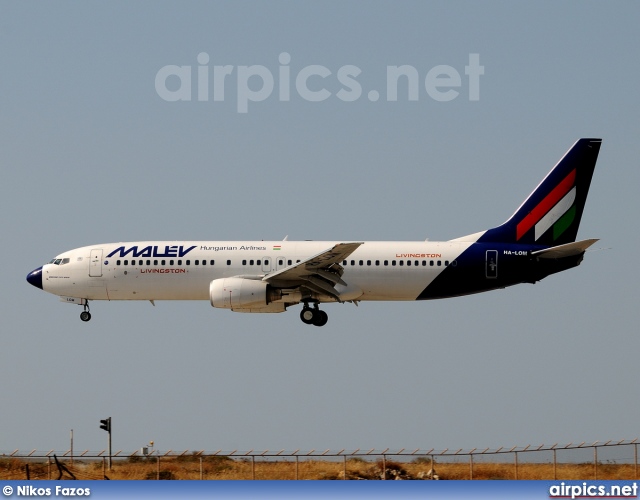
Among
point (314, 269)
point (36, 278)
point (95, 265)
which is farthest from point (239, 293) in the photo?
point (36, 278)

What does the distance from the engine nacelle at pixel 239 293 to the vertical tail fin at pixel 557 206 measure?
12525 mm

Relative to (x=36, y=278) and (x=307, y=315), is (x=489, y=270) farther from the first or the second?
(x=36, y=278)

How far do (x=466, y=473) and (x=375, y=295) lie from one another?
769 inches

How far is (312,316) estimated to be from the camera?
246 feet

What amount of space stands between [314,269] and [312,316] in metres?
3.48

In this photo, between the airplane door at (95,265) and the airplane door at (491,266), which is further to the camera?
the airplane door at (95,265)

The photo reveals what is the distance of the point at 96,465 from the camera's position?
194 ft

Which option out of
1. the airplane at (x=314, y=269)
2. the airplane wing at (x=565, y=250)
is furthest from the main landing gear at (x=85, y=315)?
the airplane wing at (x=565, y=250)

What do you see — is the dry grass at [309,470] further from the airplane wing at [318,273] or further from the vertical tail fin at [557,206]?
the vertical tail fin at [557,206]

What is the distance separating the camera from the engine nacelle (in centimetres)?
7219

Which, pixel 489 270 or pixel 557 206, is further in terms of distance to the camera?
pixel 557 206

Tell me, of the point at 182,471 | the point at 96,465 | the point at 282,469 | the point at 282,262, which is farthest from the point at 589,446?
the point at 282,262

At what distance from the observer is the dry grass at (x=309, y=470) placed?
5631 centimetres

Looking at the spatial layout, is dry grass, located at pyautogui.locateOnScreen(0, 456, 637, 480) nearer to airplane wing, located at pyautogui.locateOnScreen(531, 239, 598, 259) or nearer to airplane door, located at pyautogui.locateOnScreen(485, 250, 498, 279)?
airplane wing, located at pyautogui.locateOnScreen(531, 239, 598, 259)
